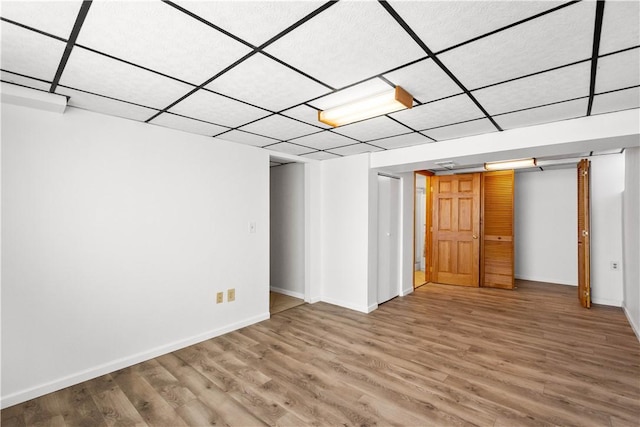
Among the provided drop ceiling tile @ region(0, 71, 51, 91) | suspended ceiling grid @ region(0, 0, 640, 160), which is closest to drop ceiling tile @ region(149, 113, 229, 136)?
suspended ceiling grid @ region(0, 0, 640, 160)

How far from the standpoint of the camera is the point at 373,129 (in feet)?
10.1

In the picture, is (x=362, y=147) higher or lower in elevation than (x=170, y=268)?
higher

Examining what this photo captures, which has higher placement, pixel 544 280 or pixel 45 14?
pixel 45 14

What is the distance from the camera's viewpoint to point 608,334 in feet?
11.5

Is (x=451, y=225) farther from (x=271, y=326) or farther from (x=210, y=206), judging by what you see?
(x=210, y=206)

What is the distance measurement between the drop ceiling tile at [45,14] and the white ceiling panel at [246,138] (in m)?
1.80

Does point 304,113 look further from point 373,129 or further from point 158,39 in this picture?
point 158,39

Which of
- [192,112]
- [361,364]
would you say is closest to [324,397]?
[361,364]

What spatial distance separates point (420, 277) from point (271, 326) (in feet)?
13.4

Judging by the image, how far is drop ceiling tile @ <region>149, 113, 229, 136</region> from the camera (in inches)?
111

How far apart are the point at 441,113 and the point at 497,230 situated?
4110 millimetres

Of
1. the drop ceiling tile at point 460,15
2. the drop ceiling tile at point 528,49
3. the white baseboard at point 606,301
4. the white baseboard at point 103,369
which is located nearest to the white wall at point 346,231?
the white baseboard at point 103,369

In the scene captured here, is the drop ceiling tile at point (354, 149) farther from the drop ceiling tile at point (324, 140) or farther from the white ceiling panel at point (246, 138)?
the white ceiling panel at point (246, 138)

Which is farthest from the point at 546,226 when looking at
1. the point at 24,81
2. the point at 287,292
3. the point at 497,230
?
the point at 24,81
